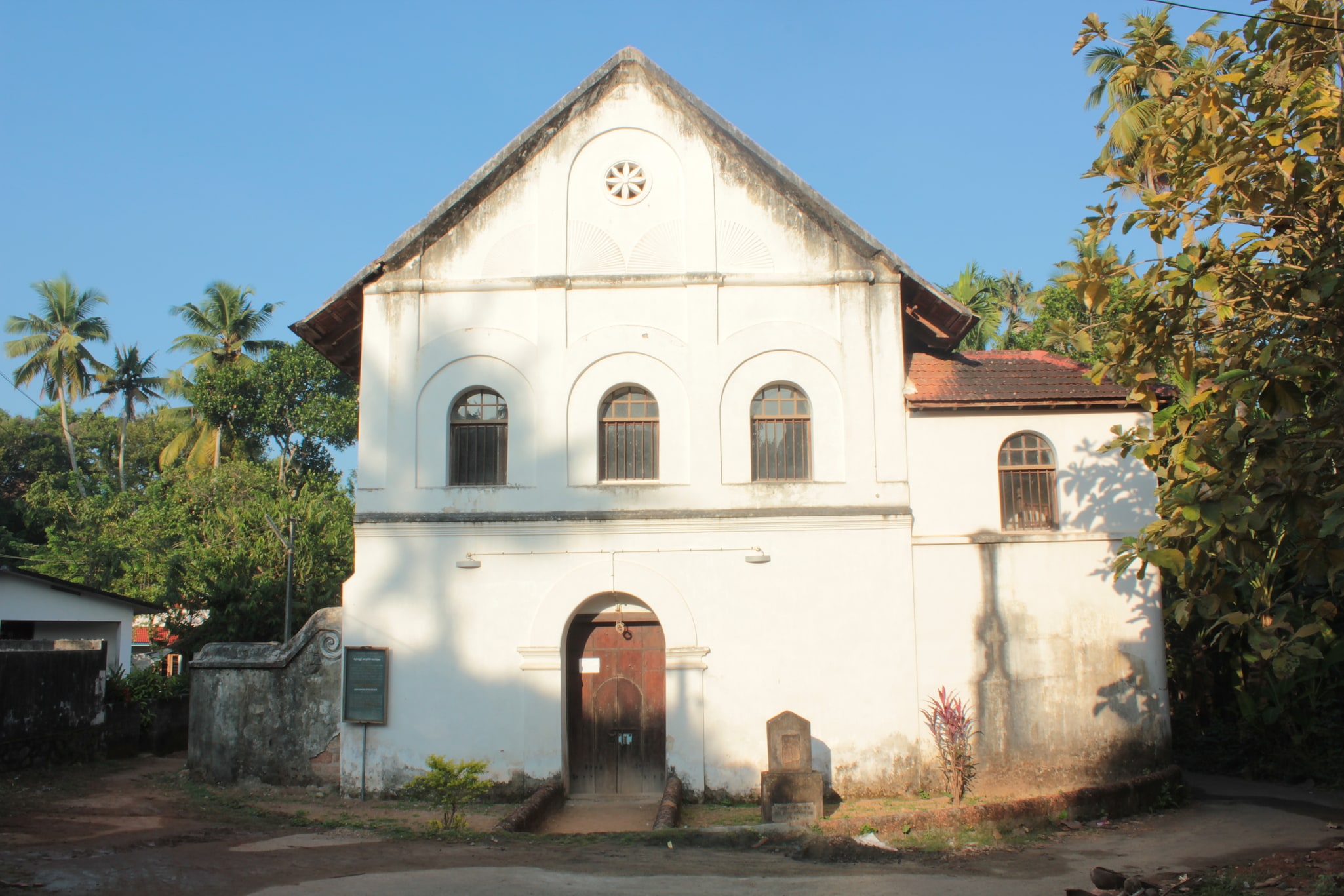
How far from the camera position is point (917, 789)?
44.1 ft

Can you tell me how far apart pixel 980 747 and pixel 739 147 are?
9078 mm

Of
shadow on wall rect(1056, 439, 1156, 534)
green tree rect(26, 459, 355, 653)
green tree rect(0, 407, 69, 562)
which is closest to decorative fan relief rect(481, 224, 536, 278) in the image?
shadow on wall rect(1056, 439, 1156, 534)

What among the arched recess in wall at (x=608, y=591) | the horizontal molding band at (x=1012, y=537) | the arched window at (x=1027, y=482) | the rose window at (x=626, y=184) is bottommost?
the arched recess in wall at (x=608, y=591)

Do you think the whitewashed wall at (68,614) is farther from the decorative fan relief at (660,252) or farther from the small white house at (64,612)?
the decorative fan relief at (660,252)

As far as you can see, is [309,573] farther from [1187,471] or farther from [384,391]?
[1187,471]

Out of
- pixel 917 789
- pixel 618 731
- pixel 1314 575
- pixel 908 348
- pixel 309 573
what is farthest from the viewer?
pixel 309 573

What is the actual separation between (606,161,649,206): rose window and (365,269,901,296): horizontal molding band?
3.93 ft

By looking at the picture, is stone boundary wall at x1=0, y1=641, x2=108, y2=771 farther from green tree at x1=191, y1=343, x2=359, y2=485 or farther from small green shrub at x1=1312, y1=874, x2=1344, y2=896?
green tree at x1=191, y1=343, x2=359, y2=485

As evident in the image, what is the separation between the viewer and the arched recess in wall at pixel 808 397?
564 inches

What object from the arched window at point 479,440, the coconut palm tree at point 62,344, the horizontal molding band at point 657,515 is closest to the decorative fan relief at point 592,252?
the arched window at point 479,440

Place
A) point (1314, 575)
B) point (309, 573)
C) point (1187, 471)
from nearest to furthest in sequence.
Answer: point (1314, 575), point (1187, 471), point (309, 573)

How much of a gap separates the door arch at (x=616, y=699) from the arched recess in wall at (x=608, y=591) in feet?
1.46

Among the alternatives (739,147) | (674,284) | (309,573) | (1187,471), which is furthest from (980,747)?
(309,573)

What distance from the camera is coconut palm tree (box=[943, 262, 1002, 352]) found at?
35.4m
